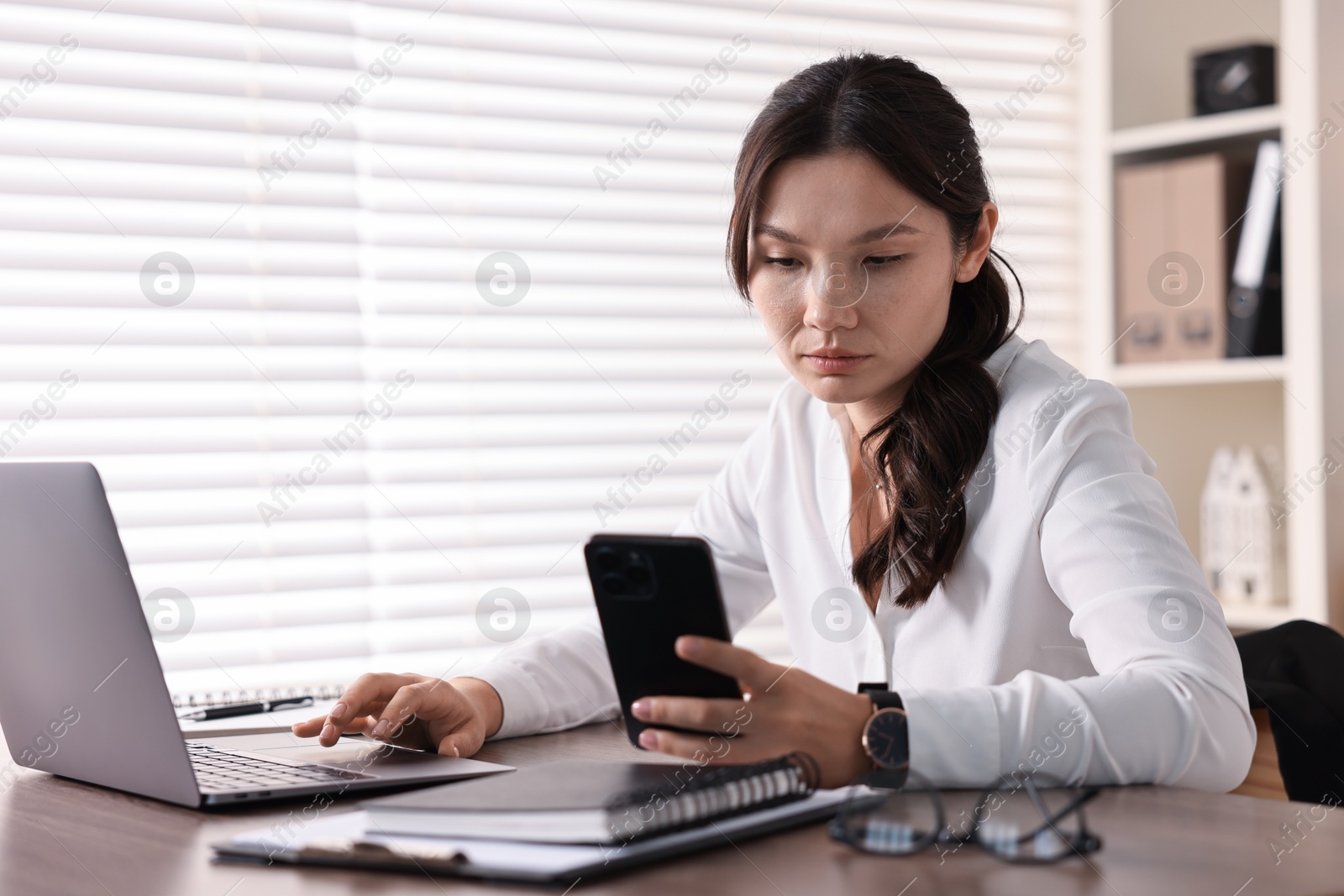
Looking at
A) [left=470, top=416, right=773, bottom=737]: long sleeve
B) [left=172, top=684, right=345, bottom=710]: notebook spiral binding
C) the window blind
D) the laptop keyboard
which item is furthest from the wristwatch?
the window blind

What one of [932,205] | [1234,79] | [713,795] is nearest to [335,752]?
[713,795]

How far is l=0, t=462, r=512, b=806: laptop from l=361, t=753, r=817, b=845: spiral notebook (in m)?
0.18

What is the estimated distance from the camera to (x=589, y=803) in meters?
Result: 0.72

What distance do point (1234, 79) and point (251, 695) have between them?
216cm

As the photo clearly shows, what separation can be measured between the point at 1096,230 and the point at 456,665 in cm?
168

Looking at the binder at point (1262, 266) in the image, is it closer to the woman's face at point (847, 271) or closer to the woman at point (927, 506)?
the woman at point (927, 506)

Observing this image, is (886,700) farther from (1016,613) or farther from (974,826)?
(1016,613)

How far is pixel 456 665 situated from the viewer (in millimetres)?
2217

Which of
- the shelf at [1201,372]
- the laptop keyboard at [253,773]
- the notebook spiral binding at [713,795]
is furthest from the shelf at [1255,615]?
the laptop keyboard at [253,773]

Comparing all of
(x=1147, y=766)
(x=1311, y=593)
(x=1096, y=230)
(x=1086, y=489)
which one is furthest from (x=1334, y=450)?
(x=1147, y=766)

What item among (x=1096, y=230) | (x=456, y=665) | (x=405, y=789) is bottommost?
(x=456, y=665)

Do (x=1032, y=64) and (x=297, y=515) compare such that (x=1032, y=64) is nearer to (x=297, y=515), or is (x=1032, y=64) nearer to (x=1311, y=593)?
(x=1311, y=593)

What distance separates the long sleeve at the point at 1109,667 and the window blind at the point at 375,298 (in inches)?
48.0

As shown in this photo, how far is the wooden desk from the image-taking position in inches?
26.1
